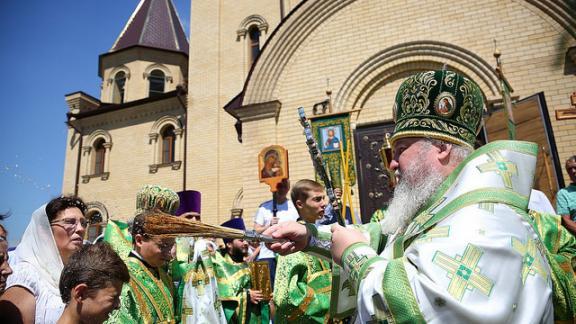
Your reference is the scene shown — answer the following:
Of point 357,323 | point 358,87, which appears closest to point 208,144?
point 358,87

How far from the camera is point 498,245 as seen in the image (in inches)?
57.4

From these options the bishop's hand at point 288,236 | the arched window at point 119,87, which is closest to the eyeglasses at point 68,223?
the bishop's hand at point 288,236

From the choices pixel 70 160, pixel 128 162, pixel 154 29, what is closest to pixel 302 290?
pixel 128 162

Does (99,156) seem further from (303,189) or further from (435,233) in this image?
(435,233)

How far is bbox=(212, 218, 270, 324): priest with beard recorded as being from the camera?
4895mm

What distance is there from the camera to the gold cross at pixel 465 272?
140 centimetres

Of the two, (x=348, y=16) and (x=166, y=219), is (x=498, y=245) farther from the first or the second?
(x=348, y=16)

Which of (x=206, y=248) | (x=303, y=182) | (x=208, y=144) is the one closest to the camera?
(x=303, y=182)

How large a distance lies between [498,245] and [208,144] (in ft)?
56.9

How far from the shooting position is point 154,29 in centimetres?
2797

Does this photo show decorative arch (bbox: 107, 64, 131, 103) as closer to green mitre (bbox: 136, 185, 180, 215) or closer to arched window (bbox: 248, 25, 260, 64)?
arched window (bbox: 248, 25, 260, 64)

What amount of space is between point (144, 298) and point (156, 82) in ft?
79.0

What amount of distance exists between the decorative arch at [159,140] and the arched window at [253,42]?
5240 mm

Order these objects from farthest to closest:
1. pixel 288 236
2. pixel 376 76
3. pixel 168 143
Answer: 1. pixel 168 143
2. pixel 376 76
3. pixel 288 236
